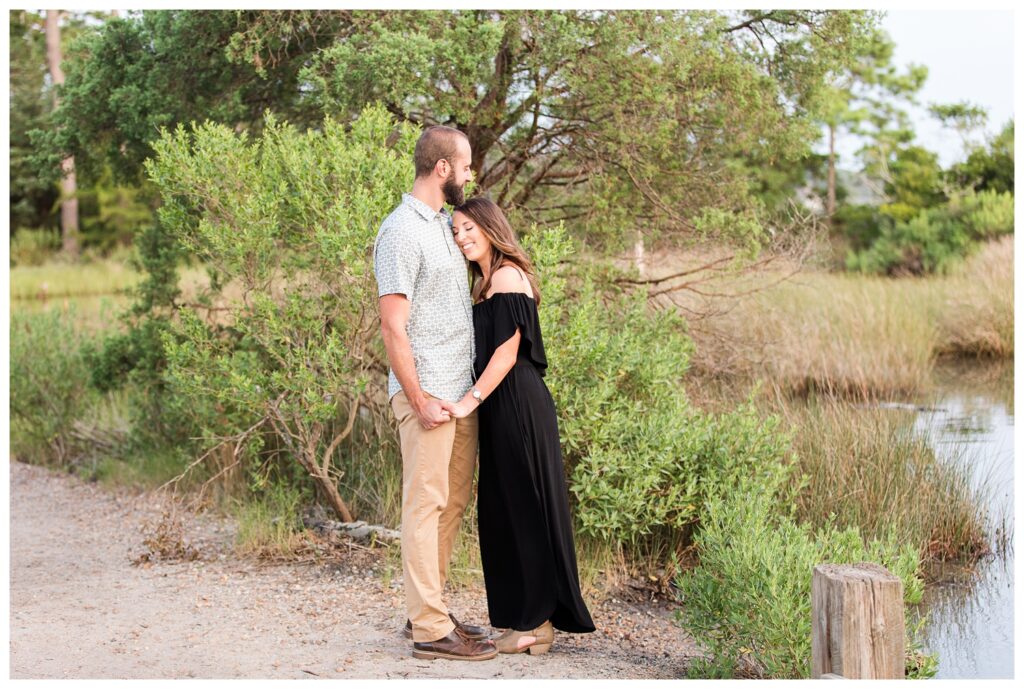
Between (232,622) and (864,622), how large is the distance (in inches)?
116

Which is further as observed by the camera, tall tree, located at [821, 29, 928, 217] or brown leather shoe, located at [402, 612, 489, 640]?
tall tree, located at [821, 29, 928, 217]

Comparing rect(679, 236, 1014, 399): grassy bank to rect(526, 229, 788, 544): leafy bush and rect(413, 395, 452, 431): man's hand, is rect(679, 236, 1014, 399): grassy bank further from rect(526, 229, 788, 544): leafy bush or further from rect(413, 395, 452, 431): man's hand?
rect(413, 395, 452, 431): man's hand

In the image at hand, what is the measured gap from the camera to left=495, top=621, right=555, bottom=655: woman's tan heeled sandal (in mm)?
4625

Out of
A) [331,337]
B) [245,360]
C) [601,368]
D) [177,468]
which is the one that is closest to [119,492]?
[177,468]

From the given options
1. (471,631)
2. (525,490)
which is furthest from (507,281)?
(471,631)

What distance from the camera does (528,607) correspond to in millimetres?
4523

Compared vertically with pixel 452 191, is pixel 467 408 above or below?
below

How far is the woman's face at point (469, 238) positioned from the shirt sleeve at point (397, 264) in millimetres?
222

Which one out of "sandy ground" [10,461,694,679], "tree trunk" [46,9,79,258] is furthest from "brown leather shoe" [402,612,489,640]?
"tree trunk" [46,9,79,258]

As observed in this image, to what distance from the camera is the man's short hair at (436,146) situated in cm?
436

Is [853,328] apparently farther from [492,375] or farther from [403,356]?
[403,356]

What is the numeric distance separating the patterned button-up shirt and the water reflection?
3.02 meters

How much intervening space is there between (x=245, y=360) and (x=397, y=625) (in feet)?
6.66

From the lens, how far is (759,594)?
438cm
